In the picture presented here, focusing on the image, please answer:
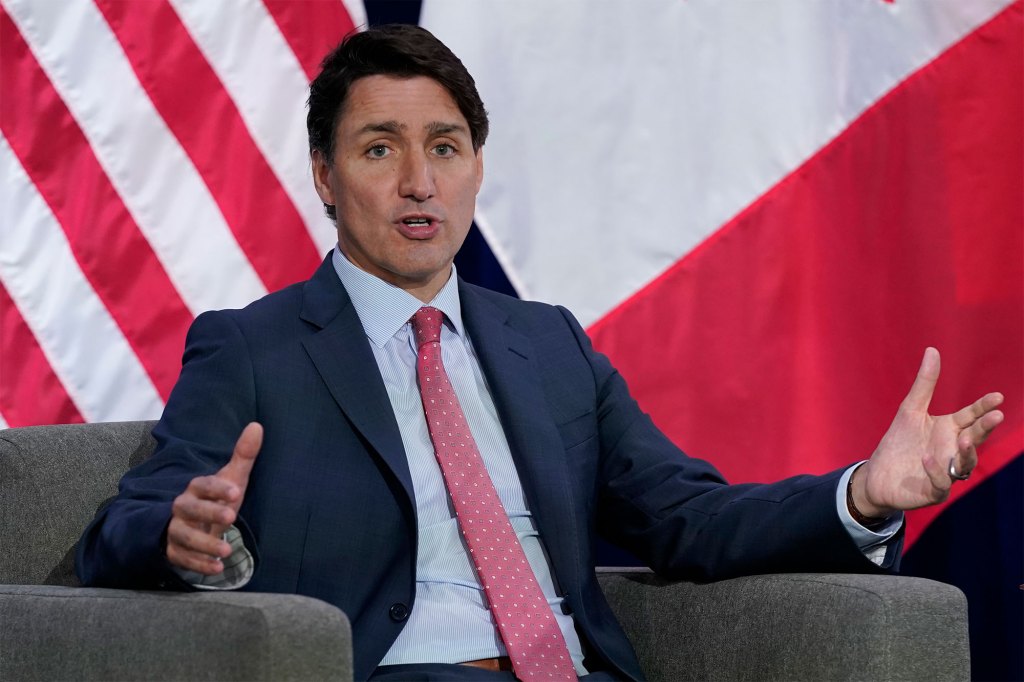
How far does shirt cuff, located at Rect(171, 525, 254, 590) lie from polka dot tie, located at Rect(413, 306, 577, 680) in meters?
0.36

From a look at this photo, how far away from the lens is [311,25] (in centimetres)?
256

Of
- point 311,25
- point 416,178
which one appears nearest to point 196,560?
point 416,178

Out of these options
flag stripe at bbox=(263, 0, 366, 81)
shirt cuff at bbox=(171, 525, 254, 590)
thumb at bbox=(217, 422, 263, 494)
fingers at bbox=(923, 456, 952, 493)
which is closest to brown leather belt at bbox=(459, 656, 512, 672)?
shirt cuff at bbox=(171, 525, 254, 590)

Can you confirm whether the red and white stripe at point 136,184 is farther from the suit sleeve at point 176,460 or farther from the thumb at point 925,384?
the thumb at point 925,384

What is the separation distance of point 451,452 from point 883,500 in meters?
0.60

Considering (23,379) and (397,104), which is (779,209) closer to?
(397,104)

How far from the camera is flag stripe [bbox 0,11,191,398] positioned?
2.41m

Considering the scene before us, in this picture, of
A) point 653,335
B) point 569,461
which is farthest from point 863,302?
point 569,461

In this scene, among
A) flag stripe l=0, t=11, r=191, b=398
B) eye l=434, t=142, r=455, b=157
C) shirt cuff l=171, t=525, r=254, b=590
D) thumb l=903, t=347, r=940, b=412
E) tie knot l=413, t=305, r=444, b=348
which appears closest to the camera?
shirt cuff l=171, t=525, r=254, b=590

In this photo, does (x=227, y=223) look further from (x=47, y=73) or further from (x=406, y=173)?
(x=406, y=173)

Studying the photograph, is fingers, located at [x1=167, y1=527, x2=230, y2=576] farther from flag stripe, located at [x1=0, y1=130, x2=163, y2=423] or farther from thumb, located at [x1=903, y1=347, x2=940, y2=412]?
flag stripe, located at [x1=0, y1=130, x2=163, y2=423]

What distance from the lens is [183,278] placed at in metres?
2.48

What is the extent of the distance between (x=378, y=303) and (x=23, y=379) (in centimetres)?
92

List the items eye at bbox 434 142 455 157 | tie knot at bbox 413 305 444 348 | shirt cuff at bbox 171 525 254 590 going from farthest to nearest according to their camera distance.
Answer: eye at bbox 434 142 455 157
tie knot at bbox 413 305 444 348
shirt cuff at bbox 171 525 254 590
